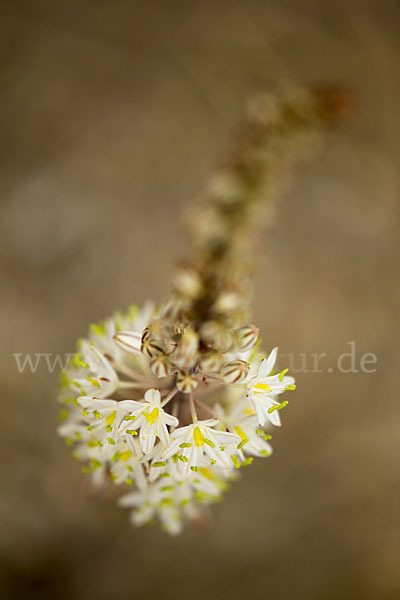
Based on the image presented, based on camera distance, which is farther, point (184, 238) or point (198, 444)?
point (184, 238)

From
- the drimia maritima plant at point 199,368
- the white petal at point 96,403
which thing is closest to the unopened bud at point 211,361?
the drimia maritima plant at point 199,368

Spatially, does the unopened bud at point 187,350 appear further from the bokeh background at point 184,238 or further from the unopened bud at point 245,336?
the bokeh background at point 184,238

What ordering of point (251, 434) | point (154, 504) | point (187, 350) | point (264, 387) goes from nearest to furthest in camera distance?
point (187, 350), point (264, 387), point (251, 434), point (154, 504)

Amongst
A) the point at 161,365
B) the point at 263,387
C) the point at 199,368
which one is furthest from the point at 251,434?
the point at 161,365

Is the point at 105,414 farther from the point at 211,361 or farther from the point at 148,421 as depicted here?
the point at 211,361

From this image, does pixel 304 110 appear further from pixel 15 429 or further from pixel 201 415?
pixel 15 429

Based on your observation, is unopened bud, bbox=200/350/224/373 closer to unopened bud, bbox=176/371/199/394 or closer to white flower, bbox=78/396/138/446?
unopened bud, bbox=176/371/199/394

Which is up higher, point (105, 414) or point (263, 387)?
point (105, 414)
